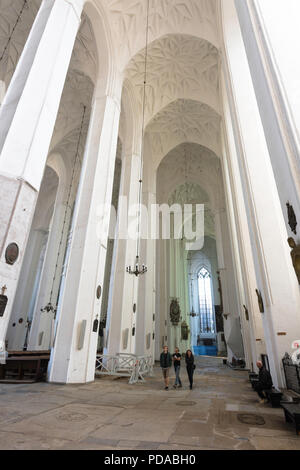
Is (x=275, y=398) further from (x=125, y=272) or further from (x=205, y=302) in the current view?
(x=205, y=302)

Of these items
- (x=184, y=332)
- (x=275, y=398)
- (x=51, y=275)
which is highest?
(x=51, y=275)

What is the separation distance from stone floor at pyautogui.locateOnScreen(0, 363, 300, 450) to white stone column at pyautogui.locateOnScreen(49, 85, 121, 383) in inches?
51.1

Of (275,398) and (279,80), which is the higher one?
(279,80)

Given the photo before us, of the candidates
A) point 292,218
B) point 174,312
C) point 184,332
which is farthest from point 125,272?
point 184,332

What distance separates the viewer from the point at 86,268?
6.89 metres

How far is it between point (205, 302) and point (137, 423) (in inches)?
1043

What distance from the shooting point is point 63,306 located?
659 centimetres

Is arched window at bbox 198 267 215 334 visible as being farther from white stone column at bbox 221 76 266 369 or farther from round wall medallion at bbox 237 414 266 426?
round wall medallion at bbox 237 414 266 426

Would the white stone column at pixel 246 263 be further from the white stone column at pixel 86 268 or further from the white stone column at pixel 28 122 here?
the white stone column at pixel 28 122

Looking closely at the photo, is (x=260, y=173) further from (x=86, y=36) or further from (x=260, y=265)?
(x=86, y=36)

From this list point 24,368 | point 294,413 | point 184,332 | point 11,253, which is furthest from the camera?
point 184,332

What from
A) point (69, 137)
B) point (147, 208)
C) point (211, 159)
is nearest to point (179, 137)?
point (211, 159)

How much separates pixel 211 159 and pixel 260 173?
40.1 feet

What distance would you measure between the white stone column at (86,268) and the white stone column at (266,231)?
4074 mm
